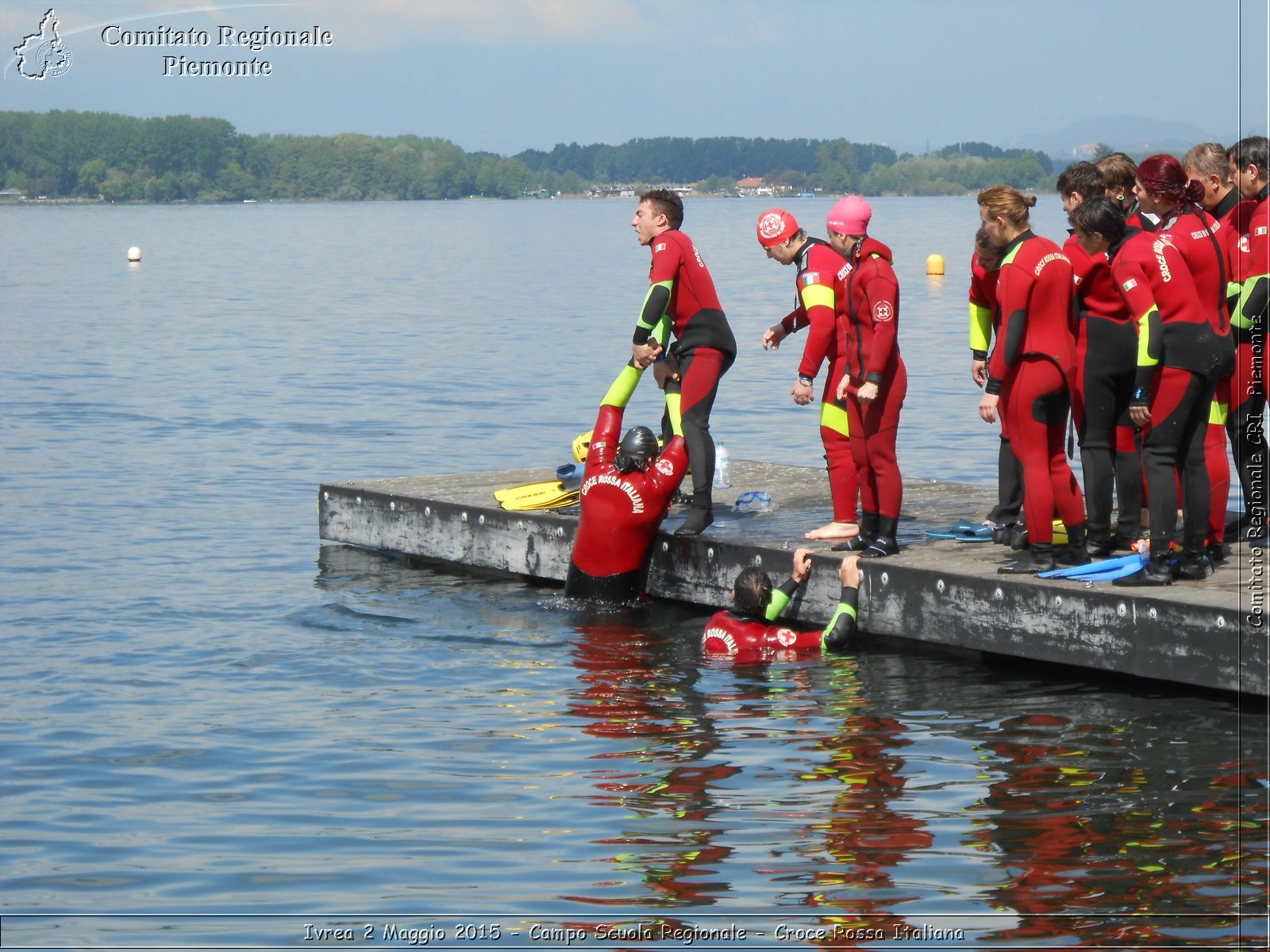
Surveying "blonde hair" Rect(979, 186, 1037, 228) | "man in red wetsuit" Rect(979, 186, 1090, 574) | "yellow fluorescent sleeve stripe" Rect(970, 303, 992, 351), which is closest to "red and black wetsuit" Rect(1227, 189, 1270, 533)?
"man in red wetsuit" Rect(979, 186, 1090, 574)

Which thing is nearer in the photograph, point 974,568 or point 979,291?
point 974,568

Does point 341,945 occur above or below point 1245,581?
below

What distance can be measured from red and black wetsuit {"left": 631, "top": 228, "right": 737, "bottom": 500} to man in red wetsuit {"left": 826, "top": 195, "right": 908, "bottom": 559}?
1.04 meters

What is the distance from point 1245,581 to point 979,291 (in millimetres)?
2540

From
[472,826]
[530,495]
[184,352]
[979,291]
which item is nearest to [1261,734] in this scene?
[979,291]

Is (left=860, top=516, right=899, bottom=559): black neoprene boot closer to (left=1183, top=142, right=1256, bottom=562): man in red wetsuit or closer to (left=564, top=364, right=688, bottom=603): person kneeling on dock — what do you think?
(left=564, top=364, right=688, bottom=603): person kneeling on dock

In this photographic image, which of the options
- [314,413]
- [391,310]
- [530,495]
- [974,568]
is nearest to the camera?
[974,568]

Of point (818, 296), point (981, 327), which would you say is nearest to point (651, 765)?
point (818, 296)

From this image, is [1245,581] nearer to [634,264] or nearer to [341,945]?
[341,945]

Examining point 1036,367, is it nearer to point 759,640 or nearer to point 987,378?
point 987,378

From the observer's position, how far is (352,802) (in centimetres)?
786

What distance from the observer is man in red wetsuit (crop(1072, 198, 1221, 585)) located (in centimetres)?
843

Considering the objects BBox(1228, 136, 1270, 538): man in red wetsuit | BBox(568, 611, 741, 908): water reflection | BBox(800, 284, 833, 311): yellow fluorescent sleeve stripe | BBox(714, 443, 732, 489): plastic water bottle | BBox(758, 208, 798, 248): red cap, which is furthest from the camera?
BBox(714, 443, 732, 489): plastic water bottle

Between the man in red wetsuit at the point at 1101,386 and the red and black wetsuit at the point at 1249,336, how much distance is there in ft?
1.86
